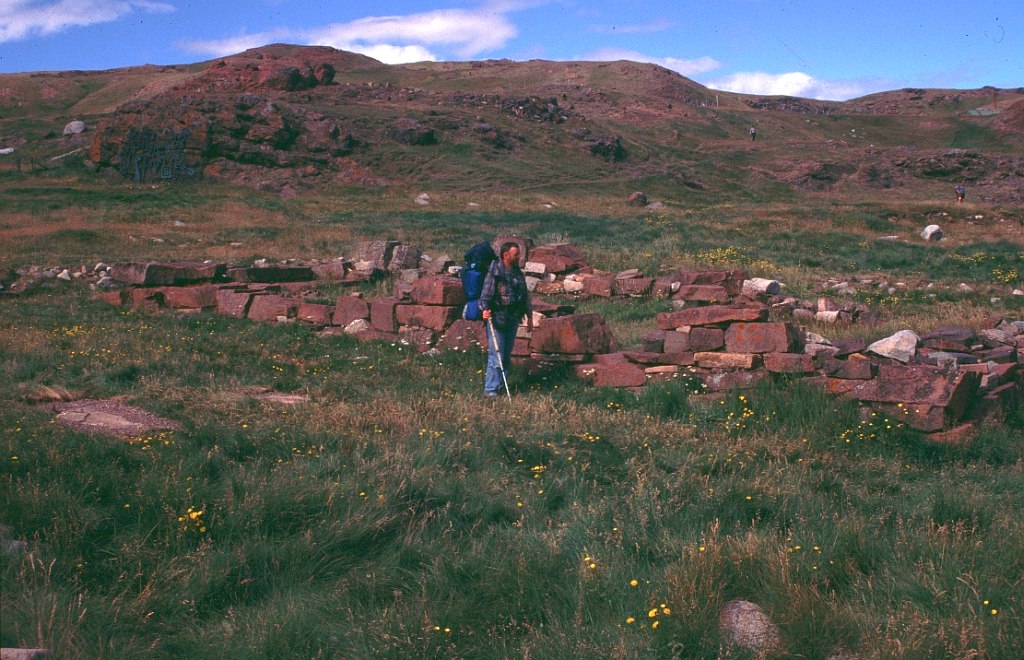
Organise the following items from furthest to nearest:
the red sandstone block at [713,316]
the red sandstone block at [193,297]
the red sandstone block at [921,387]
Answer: the red sandstone block at [193,297]
the red sandstone block at [713,316]
the red sandstone block at [921,387]

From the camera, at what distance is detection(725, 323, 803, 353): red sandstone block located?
9.38 metres

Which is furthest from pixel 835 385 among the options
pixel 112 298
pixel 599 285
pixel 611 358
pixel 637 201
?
pixel 637 201

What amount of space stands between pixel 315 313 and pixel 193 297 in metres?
2.75

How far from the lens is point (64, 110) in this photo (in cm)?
7950

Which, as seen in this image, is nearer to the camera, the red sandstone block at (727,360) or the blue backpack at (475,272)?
the red sandstone block at (727,360)

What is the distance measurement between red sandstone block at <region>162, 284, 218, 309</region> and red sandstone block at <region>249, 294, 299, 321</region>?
1083mm

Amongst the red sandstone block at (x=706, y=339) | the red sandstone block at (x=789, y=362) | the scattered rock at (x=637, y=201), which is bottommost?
the red sandstone block at (x=789, y=362)

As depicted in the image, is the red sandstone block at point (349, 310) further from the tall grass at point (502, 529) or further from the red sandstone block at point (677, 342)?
the red sandstone block at point (677, 342)

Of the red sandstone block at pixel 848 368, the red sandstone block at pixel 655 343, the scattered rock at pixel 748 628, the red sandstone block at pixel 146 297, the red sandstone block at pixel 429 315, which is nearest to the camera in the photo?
the scattered rock at pixel 748 628

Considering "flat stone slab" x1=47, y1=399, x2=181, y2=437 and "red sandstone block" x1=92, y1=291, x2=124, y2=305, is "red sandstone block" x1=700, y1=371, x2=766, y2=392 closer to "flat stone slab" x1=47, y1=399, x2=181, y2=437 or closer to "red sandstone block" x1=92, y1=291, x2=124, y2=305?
"flat stone slab" x1=47, y1=399, x2=181, y2=437

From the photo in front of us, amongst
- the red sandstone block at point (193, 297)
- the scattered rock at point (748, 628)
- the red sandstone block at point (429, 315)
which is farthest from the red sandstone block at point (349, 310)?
the scattered rock at point (748, 628)

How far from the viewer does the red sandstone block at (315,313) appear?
13492mm

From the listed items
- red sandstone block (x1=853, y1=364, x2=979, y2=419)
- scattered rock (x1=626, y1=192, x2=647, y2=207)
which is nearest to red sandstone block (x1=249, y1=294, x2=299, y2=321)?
red sandstone block (x1=853, y1=364, x2=979, y2=419)

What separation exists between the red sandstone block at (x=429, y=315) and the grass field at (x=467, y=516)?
98cm
